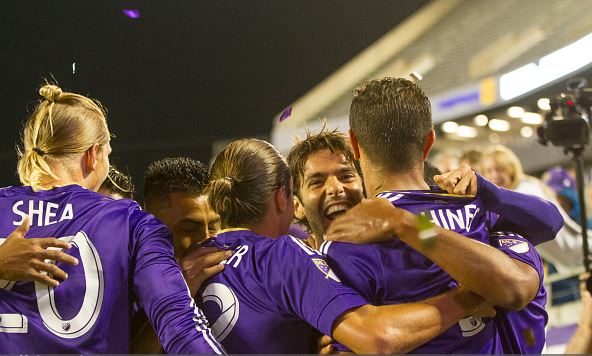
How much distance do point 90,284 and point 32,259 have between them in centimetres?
17

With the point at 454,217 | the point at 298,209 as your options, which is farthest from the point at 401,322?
the point at 298,209

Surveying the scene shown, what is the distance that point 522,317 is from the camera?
6.02 ft

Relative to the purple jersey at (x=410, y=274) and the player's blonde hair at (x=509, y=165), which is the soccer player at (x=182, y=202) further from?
the player's blonde hair at (x=509, y=165)

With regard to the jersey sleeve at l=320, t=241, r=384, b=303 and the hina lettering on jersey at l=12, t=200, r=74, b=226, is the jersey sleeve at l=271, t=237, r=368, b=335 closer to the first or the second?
the jersey sleeve at l=320, t=241, r=384, b=303

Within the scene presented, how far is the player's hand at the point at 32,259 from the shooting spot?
1.77 meters

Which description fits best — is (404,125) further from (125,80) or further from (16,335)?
(125,80)

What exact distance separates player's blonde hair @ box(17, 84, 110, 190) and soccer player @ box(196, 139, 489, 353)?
1.36ft

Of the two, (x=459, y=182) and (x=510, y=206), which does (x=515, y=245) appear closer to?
(x=510, y=206)

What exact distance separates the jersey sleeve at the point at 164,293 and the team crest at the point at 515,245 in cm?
84

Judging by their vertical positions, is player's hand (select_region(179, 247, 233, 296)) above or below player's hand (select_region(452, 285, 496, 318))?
above

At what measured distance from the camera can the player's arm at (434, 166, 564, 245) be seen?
1820mm

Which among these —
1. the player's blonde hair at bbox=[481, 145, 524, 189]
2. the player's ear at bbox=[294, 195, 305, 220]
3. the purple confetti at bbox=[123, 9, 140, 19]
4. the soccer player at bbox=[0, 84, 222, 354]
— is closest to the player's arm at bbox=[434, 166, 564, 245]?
the soccer player at bbox=[0, 84, 222, 354]

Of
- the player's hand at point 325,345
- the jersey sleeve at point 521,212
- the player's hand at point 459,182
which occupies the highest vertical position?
the player's hand at point 459,182

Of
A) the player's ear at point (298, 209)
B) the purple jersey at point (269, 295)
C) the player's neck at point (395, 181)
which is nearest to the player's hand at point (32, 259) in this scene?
the purple jersey at point (269, 295)
